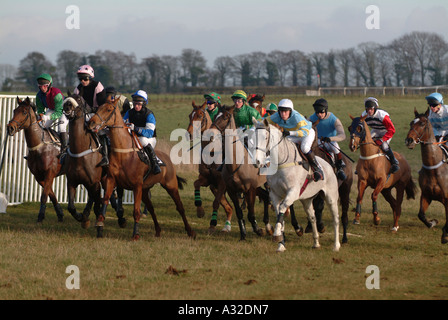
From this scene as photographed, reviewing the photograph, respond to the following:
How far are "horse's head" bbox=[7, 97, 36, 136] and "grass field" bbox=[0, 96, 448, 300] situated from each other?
1.97 m

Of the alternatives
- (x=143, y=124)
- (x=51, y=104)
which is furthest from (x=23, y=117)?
(x=143, y=124)

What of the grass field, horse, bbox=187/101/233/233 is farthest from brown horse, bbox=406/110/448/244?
horse, bbox=187/101/233/233

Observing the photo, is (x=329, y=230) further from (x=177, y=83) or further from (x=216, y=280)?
(x=177, y=83)

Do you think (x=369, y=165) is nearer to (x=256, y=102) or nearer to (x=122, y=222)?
(x=256, y=102)

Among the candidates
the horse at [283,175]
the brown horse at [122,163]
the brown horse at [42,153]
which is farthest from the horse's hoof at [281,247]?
the brown horse at [42,153]

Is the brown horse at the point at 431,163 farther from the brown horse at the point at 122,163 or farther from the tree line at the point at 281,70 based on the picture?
the tree line at the point at 281,70

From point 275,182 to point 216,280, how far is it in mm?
2370

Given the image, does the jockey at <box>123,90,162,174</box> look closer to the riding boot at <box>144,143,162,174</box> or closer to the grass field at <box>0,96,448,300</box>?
the riding boot at <box>144,143,162,174</box>

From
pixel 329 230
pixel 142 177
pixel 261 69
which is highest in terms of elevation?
pixel 261 69

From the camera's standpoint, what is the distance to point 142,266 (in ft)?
29.8

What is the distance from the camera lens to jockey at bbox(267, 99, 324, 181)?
10422mm

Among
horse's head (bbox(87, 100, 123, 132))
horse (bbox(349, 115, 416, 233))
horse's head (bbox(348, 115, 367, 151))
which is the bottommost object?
horse (bbox(349, 115, 416, 233))

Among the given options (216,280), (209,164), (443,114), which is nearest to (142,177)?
(209,164)
